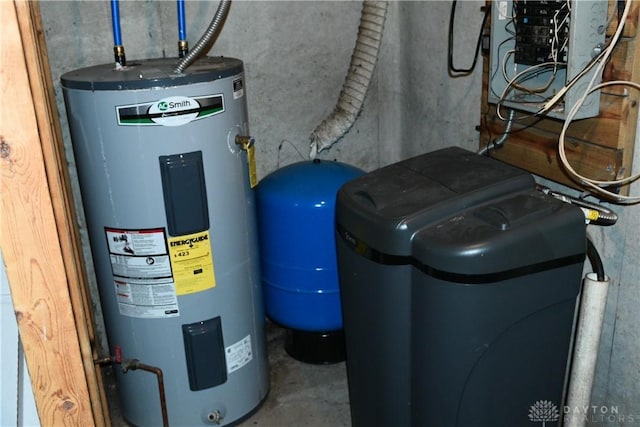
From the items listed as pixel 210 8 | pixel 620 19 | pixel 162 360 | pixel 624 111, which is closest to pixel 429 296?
pixel 624 111

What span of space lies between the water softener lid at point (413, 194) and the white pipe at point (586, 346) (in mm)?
317

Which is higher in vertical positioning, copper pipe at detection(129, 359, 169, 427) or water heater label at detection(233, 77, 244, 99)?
water heater label at detection(233, 77, 244, 99)

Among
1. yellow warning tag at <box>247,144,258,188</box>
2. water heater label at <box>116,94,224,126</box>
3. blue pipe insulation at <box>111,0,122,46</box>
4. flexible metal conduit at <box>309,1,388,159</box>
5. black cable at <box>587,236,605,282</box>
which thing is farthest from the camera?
flexible metal conduit at <box>309,1,388,159</box>

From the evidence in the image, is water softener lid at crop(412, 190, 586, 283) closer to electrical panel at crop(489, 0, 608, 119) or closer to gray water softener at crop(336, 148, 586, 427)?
gray water softener at crop(336, 148, 586, 427)

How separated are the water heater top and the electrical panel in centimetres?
75

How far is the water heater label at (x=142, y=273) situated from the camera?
1.72 m

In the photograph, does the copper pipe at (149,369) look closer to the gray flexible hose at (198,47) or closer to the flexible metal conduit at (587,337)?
the gray flexible hose at (198,47)

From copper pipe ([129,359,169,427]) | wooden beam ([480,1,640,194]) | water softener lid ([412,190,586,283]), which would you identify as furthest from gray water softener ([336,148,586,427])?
copper pipe ([129,359,169,427])

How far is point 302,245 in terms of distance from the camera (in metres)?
2.06

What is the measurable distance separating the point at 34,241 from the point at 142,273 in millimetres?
769

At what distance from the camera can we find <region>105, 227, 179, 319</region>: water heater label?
1.72 m

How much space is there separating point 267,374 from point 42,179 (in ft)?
4.40

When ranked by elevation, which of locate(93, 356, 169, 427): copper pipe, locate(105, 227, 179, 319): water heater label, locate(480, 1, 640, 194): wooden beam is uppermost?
locate(480, 1, 640, 194): wooden beam
